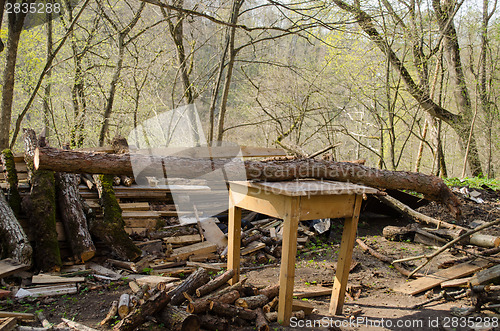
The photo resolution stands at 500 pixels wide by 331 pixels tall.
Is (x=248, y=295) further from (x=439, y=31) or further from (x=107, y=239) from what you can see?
(x=439, y=31)

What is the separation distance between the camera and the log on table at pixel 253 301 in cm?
289

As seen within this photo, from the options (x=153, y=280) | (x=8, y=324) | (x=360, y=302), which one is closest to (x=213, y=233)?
(x=153, y=280)

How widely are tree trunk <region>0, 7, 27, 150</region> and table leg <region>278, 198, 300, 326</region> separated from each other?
5834mm

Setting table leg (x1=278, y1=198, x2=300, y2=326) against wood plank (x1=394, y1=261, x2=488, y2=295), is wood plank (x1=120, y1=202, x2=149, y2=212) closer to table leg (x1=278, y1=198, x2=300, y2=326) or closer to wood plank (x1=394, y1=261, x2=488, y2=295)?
table leg (x1=278, y1=198, x2=300, y2=326)

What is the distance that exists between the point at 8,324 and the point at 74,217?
6.87 ft

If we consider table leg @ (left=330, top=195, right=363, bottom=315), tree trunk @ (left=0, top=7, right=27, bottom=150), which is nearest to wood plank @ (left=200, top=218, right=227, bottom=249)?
table leg @ (left=330, top=195, right=363, bottom=315)

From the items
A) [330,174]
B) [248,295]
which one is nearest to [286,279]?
[248,295]

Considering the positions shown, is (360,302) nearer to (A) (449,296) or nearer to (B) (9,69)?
(A) (449,296)

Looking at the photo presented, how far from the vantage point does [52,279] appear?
12.1 ft

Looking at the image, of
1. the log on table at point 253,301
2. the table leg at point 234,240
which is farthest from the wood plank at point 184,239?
the log on table at point 253,301

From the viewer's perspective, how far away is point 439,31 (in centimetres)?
870

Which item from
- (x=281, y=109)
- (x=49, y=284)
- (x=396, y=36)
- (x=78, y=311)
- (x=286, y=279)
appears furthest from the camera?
(x=281, y=109)

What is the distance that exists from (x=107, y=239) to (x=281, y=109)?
981 centimetres

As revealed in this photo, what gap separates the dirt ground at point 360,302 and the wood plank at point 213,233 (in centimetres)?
99
